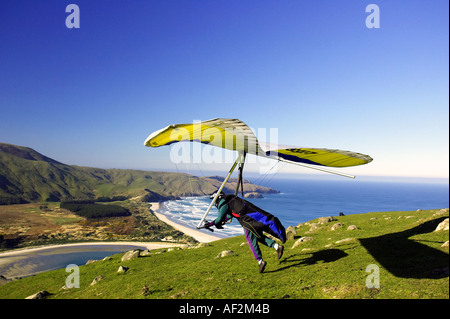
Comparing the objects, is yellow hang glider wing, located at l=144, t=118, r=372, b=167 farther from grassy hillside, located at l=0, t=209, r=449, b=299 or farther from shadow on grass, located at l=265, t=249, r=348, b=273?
shadow on grass, located at l=265, t=249, r=348, b=273

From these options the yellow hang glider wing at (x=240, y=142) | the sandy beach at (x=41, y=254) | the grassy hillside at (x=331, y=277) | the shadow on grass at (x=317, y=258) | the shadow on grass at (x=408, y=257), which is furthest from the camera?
the sandy beach at (x=41, y=254)

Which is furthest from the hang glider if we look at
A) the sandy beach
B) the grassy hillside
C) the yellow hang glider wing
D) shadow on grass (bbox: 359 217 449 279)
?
the sandy beach

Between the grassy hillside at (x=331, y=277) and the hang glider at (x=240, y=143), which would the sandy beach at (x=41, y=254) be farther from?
the hang glider at (x=240, y=143)

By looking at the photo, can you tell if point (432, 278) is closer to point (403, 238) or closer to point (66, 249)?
point (403, 238)

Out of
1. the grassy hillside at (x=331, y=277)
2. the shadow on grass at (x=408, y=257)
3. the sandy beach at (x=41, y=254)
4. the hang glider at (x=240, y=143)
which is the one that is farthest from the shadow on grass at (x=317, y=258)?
the sandy beach at (x=41, y=254)

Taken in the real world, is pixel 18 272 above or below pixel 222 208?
below
